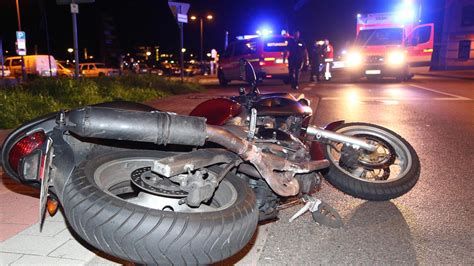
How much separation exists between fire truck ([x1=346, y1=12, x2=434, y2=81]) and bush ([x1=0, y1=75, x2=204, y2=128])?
8.93m

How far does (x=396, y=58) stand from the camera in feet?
67.9

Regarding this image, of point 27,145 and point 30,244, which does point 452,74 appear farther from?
point 27,145

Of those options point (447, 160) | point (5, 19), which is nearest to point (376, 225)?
point (447, 160)

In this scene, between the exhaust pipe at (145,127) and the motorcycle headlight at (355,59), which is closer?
the exhaust pipe at (145,127)

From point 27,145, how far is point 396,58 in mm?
20102

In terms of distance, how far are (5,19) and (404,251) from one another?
48865mm

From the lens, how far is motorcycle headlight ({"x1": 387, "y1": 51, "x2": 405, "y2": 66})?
67.2 ft

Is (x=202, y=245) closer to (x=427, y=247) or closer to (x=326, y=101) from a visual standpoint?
(x=427, y=247)

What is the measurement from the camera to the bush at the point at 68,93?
28.3 feet

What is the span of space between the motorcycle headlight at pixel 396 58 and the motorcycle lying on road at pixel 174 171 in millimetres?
17726

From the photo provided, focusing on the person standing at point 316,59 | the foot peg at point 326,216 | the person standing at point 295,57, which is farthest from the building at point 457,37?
the foot peg at point 326,216

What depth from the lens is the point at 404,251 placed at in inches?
137

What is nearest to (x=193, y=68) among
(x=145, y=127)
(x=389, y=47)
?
(x=389, y=47)

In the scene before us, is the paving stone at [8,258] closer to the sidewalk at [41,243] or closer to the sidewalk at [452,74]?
the sidewalk at [41,243]
